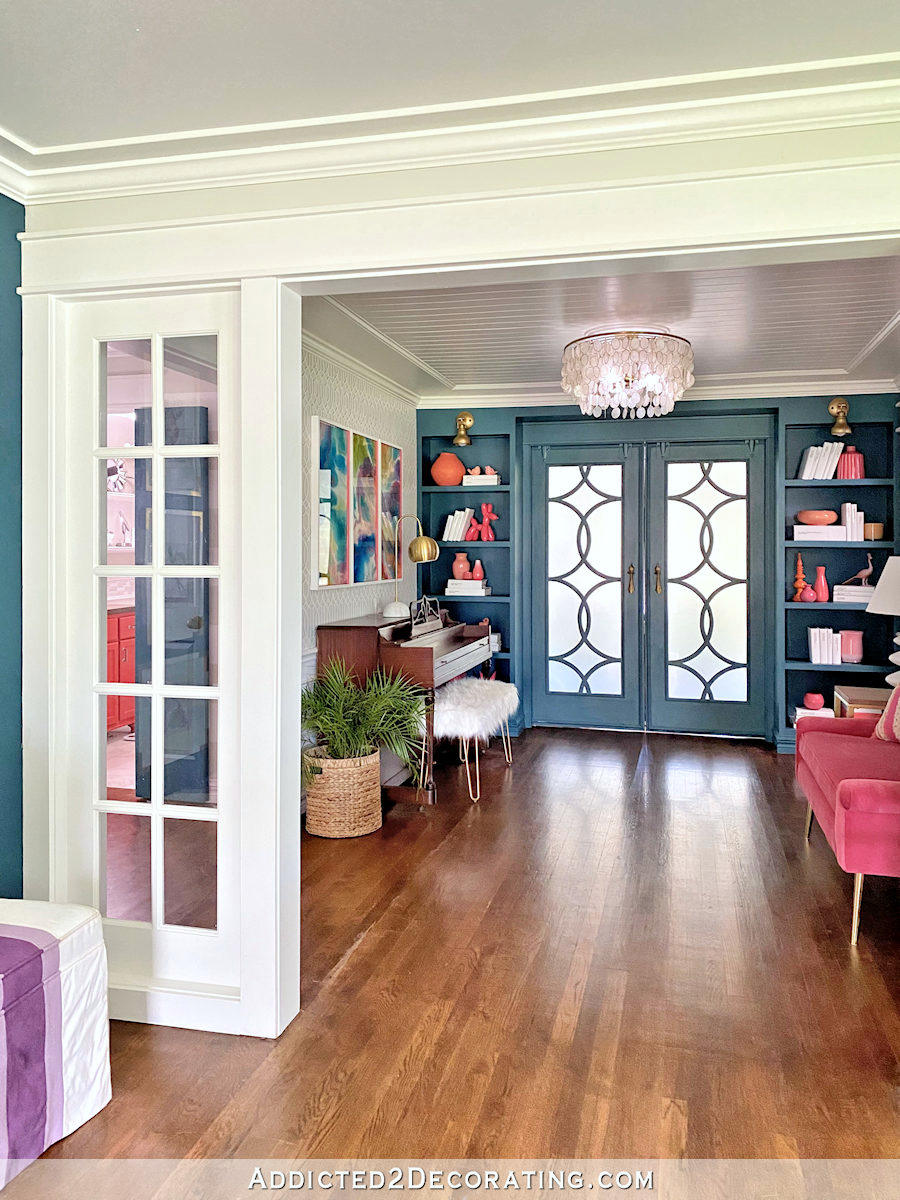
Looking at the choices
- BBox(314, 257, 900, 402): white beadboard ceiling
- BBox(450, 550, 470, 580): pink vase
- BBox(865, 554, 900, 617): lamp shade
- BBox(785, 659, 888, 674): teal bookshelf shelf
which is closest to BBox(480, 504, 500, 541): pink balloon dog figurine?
BBox(450, 550, 470, 580): pink vase

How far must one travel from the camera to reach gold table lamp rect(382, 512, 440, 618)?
18.2 feet

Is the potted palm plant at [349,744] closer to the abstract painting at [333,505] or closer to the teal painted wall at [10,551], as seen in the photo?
the abstract painting at [333,505]

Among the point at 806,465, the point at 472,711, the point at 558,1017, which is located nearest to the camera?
the point at 558,1017

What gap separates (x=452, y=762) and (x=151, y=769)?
3.54m

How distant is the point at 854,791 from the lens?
321 cm

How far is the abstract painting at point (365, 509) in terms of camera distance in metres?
5.51

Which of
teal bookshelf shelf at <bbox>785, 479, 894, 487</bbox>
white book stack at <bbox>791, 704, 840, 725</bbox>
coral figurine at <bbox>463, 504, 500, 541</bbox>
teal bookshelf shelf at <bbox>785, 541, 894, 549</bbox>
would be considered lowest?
white book stack at <bbox>791, 704, 840, 725</bbox>

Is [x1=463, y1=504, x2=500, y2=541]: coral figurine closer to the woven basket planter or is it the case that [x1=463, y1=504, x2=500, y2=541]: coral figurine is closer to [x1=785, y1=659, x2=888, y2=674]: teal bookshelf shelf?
[x1=785, y1=659, x2=888, y2=674]: teal bookshelf shelf

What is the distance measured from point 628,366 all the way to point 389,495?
209 cm

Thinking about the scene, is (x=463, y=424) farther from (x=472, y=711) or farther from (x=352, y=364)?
(x=472, y=711)

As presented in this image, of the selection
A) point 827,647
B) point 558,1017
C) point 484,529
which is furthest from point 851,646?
point 558,1017

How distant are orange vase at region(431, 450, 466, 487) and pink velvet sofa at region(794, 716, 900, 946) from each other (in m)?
3.27

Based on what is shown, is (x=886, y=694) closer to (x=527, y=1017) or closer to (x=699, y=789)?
(x=699, y=789)

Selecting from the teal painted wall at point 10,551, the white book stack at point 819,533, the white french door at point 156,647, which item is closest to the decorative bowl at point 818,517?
the white book stack at point 819,533
